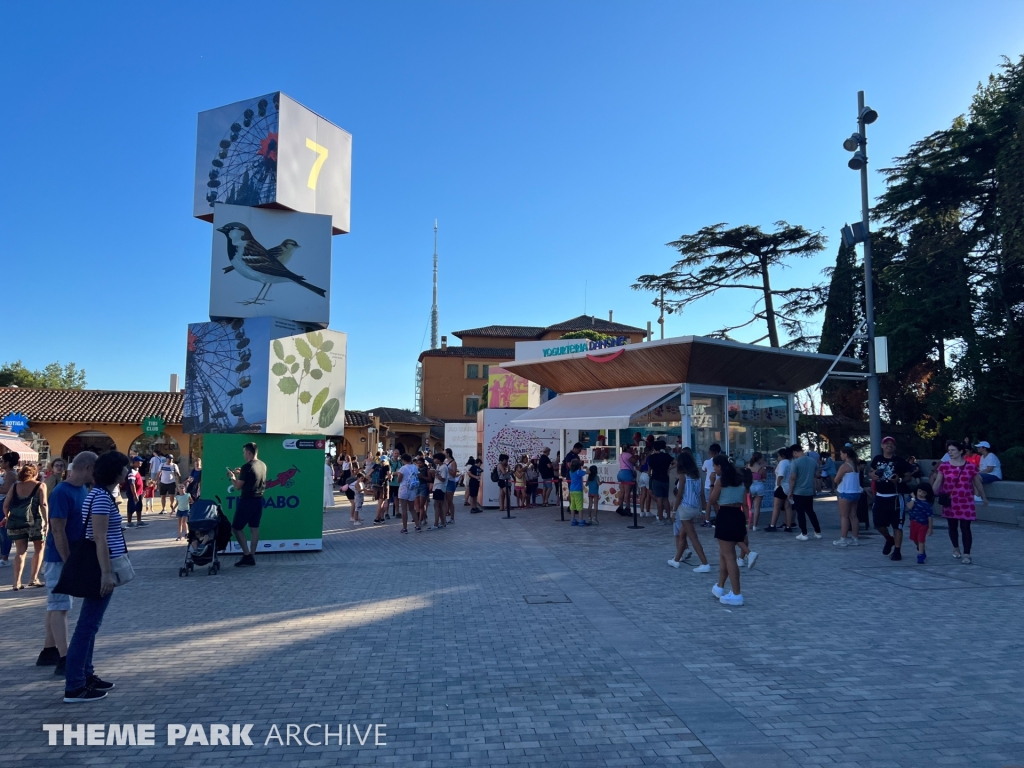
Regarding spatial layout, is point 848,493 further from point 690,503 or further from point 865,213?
point 865,213

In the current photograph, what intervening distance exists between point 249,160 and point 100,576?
9542 millimetres

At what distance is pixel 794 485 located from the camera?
13.5 m

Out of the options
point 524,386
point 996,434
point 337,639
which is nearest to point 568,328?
point 524,386

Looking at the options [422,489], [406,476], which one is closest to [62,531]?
[406,476]

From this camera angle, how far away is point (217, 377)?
11.9 m

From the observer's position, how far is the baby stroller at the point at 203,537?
389 inches

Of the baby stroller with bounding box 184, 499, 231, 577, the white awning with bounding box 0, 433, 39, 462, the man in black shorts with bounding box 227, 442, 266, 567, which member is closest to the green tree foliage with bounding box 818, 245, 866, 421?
the man in black shorts with bounding box 227, 442, 266, 567

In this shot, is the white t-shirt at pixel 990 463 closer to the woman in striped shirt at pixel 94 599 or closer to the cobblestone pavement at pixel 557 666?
the cobblestone pavement at pixel 557 666

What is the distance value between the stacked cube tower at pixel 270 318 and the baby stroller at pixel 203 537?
5.37ft

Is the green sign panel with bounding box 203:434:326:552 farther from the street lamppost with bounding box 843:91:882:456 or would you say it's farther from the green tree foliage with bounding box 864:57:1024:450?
the green tree foliage with bounding box 864:57:1024:450

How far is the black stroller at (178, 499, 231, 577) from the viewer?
988 centimetres

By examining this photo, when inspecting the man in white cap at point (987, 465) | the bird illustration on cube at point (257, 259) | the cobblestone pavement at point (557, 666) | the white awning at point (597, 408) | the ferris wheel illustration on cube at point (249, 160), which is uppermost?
the ferris wheel illustration on cube at point (249, 160)

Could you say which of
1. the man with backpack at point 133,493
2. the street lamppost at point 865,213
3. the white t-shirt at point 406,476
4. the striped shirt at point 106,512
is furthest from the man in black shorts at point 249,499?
the street lamppost at point 865,213

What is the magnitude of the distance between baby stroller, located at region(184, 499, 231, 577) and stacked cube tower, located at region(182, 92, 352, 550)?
1638 mm
